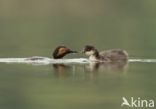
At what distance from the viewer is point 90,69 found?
39.0ft

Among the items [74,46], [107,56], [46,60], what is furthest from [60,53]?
[74,46]

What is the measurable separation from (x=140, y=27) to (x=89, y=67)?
9.01 metres

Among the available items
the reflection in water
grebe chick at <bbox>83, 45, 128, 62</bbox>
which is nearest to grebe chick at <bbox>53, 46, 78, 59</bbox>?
grebe chick at <bbox>83, 45, 128, 62</bbox>

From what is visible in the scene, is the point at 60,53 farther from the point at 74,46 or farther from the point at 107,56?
the point at 74,46

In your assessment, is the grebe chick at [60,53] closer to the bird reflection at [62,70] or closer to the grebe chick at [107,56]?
the grebe chick at [107,56]

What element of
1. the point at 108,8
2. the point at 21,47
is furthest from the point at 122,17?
the point at 21,47

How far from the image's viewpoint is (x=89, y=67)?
12.1 meters

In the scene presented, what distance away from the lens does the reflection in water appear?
11453 mm

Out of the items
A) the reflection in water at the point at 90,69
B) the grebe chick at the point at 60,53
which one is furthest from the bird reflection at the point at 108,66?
the grebe chick at the point at 60,53

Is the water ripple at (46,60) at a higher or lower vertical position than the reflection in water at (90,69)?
higher

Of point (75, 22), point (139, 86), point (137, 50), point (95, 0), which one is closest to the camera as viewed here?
point (139, 86)

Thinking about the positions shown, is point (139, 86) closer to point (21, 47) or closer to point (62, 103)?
point (62, 103)

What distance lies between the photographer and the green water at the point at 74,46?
10.4 meters

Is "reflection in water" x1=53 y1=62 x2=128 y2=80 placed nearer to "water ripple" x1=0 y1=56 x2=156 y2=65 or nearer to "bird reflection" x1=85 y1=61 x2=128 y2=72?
"bird reflection" x1=85 y1=61 x2=128 y2=72
